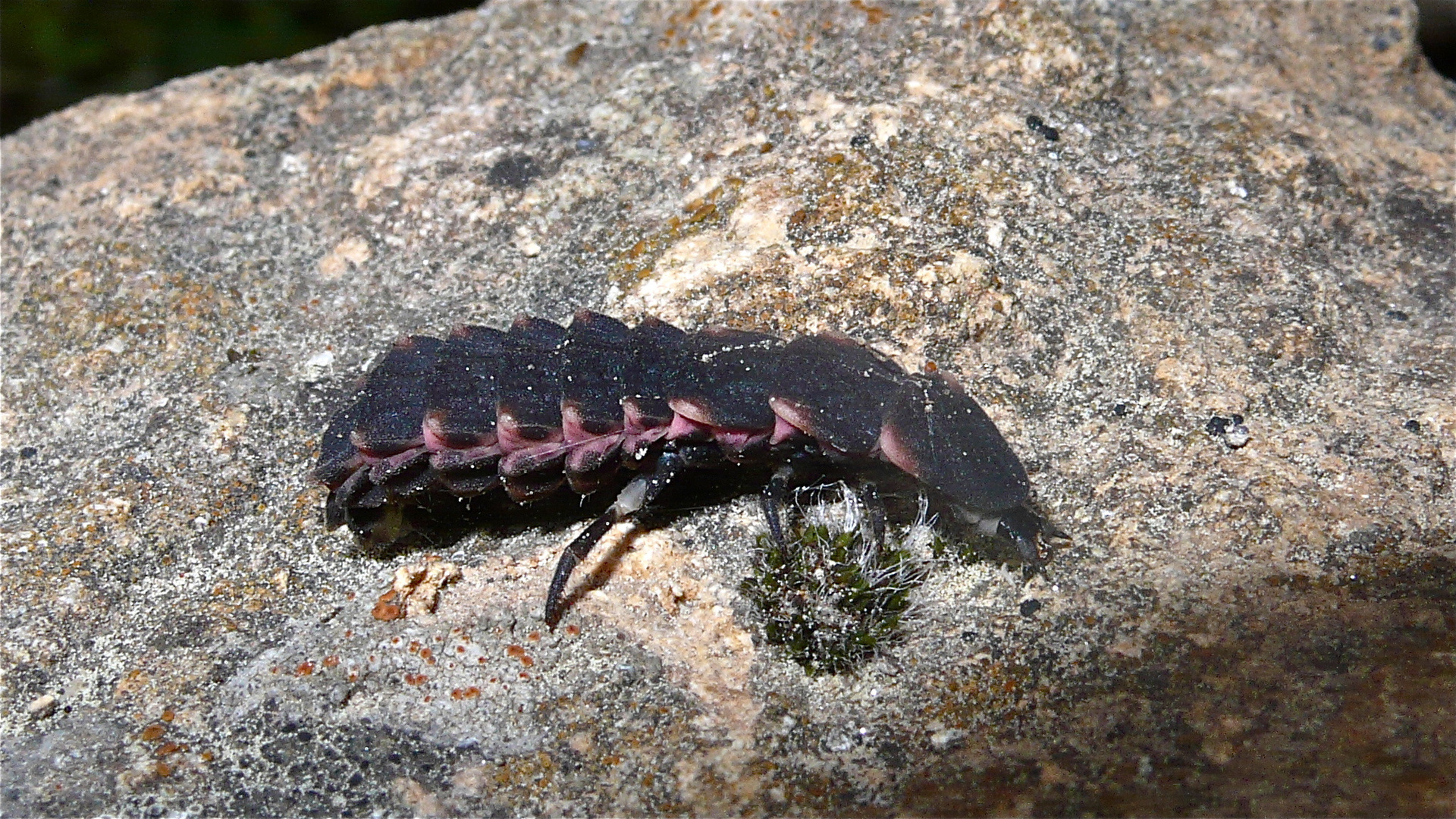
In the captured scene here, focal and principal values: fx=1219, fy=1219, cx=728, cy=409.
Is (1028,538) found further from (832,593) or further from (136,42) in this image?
(136,42)

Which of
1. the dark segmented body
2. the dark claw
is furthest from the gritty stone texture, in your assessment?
the dark segmented body

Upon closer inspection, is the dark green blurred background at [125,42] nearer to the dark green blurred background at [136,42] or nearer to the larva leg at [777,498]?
the dark green blurred background at [136,42]

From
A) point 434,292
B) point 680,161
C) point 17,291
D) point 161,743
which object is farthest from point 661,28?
point 161,743

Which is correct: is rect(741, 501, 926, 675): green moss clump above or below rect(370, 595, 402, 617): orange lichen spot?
above

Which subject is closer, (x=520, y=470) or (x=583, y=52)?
(x=520, y=470)

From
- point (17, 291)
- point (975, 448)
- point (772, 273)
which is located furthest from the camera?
point (17, 291)

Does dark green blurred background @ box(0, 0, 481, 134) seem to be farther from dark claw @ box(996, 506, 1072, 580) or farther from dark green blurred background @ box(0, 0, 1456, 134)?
dark claw @ box(996, 506, 1072, 580)

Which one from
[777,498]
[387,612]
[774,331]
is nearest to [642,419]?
[777,498]

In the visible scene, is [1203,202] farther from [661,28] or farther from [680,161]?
[661,28]
